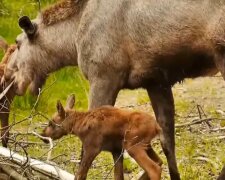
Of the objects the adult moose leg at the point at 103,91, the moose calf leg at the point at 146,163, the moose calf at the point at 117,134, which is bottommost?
the moose calf leg at the point at 146,163

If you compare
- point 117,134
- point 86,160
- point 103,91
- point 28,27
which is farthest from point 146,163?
point 28,27

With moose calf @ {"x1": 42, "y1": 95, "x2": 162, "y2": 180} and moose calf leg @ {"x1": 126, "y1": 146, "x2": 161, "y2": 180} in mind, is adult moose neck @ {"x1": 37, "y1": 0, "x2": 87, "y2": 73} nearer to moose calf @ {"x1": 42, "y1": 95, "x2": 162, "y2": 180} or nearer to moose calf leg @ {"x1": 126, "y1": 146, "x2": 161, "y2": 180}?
moose calf @ {"x1": 42, "y1": 95, "x2": 162, "y2": 180}

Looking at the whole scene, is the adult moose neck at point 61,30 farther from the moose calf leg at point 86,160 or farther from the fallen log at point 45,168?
the moose calf leg at point 86,160

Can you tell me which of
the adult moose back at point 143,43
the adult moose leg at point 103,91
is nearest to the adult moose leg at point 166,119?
the adult moose back at point 143,43

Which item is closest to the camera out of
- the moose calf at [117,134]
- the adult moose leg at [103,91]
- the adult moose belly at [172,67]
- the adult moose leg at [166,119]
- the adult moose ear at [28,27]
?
the moose calf at [117,134]

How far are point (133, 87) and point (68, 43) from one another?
944 mm

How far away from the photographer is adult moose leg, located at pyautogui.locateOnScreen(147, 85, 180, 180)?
27.1ft

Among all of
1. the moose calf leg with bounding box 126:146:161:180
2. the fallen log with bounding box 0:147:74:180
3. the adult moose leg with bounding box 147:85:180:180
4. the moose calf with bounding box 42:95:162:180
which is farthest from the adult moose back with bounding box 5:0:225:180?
the moose calf leg with bounding box 126:146:161:180

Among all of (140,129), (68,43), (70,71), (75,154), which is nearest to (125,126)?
(140,129)

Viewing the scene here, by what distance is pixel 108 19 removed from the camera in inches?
306

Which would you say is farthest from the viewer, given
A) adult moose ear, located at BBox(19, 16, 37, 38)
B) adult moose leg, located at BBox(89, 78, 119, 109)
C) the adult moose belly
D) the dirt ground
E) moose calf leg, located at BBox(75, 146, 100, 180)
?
the dirt ground

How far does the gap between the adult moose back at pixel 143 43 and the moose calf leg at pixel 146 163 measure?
85cm

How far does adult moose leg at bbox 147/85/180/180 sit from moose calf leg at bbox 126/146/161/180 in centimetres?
115

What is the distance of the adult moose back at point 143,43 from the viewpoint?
7.29 metres
